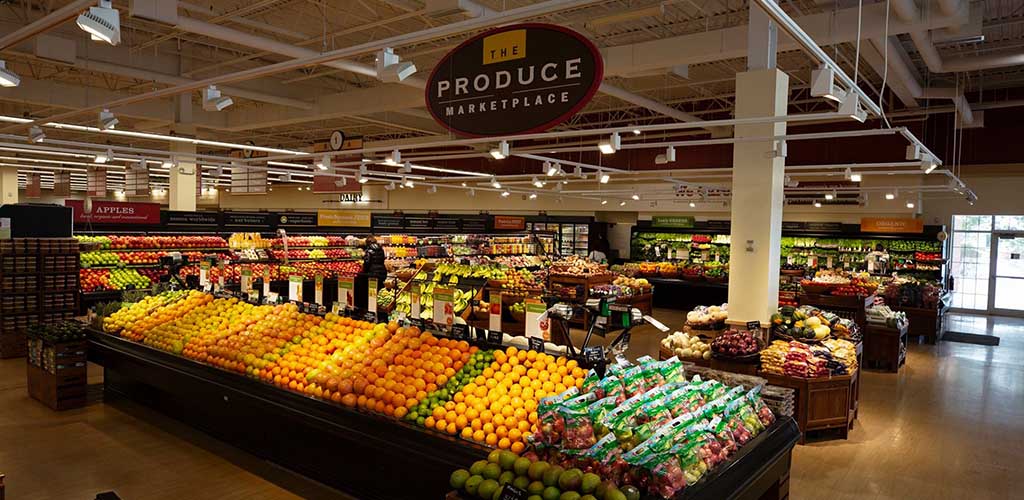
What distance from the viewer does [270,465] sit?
4.98 metres

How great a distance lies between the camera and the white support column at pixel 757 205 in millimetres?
7637

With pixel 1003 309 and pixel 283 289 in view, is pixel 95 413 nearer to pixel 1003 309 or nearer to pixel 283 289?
pixel 283 289

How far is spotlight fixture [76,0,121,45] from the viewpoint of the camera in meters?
4.11

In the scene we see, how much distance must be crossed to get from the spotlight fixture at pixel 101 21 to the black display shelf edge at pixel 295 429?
8.76 feet

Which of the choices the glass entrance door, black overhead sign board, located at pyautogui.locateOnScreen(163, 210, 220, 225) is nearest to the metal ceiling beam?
black overhead sign board, located at pyautogui.locateOnScreen(163, 210, 220, 225)

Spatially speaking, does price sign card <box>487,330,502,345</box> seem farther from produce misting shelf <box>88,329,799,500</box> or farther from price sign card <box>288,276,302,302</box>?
price sign card <box>288,276,302,302</box>

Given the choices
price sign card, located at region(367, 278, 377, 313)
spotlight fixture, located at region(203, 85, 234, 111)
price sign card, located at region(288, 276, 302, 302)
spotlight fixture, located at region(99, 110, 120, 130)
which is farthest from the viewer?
spotlight fixture, located at region(99, 110, 120, 130)

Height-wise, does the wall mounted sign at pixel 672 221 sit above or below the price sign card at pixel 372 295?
above

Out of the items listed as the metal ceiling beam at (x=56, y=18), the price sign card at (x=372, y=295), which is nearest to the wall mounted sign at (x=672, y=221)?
the price sign card at (x=372, y=295)

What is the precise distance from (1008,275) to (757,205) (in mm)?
13337

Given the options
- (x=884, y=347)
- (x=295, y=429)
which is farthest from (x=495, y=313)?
(x=884, y=347)

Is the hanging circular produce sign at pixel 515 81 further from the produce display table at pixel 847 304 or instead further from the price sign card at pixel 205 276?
the produce display table at pixel 847 304

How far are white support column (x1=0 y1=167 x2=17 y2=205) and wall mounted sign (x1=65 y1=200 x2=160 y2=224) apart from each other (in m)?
14.3

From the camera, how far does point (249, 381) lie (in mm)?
5062
